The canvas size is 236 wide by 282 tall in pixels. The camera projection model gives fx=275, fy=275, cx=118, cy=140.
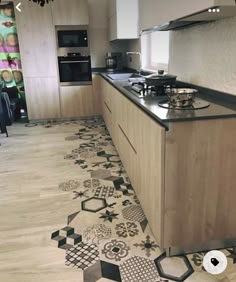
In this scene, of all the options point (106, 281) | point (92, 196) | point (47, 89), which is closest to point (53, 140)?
point (47, 89)

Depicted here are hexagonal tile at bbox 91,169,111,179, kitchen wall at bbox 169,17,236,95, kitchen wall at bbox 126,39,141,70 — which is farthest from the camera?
kitchen wall at bbox 126,39,141,70

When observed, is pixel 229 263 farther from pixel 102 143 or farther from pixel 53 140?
pixel 53 140

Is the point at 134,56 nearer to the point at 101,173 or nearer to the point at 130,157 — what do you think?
the point at 101,173

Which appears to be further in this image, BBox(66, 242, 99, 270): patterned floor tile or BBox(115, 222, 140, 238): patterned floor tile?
BBox(115, 222, 140, 238): patterned floor tile

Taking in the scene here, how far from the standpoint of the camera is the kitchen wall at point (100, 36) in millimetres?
4895

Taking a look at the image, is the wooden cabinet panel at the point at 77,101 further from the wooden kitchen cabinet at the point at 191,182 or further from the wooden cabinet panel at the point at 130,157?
the wooden kitchen cabinet at the point at 191,182

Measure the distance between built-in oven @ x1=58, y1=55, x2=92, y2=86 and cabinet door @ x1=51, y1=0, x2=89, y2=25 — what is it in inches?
22.1

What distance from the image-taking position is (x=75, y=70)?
4.73 m

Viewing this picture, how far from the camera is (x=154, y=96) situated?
2.12 metres

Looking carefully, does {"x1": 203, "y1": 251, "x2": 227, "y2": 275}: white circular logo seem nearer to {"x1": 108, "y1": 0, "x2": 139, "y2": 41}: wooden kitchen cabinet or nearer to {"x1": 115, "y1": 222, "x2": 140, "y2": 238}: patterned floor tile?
{"x1": 115, "y1": 222, "x2": 140, "y2": 238}: patterned floor tile

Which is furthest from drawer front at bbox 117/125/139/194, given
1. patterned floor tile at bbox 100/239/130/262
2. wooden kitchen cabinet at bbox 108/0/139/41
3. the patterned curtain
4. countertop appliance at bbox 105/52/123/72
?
the patterned curtain

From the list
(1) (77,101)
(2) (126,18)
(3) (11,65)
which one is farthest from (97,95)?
(3) (11,65)

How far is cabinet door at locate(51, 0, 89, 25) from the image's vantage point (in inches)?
173

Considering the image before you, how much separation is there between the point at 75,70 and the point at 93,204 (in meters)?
3.08
